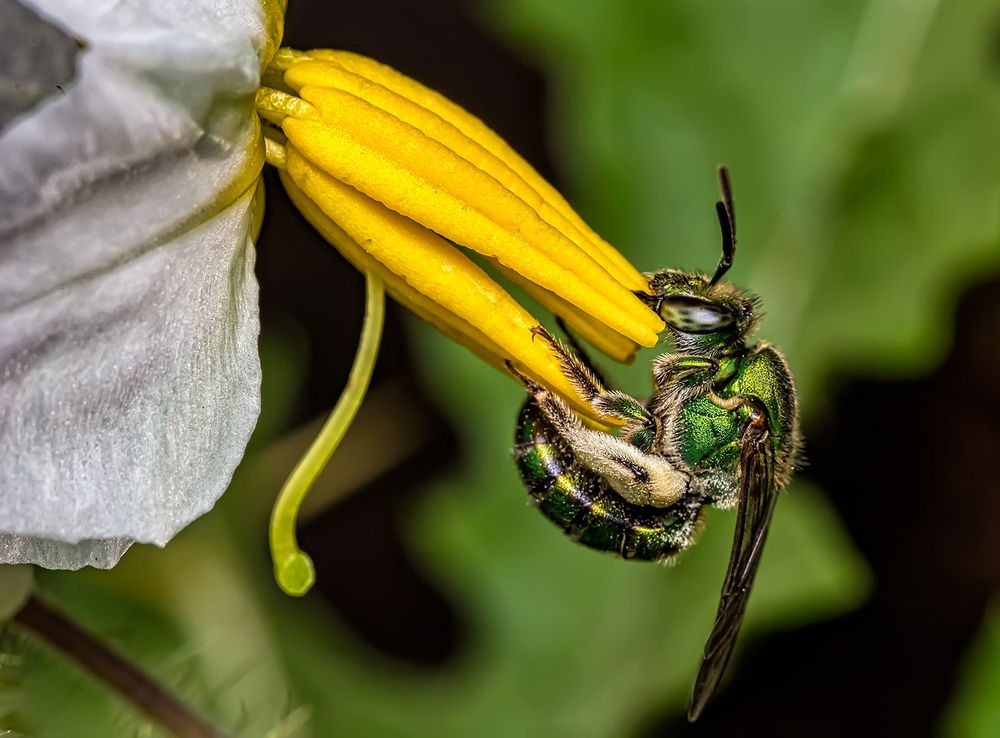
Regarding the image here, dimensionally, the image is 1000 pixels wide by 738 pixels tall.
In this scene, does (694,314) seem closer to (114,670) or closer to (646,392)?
(114,670)

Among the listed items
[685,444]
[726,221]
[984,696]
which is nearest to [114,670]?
[685,444]

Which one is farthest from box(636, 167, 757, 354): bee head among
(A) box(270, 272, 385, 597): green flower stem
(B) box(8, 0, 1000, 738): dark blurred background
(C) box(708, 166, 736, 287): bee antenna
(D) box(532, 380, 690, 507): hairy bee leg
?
(B) box(8, 0, 1000, 738): dark blurred background

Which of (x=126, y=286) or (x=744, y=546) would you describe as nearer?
(x=126, y=286)

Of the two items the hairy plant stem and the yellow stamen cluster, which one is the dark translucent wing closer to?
the yellow stamen cluster

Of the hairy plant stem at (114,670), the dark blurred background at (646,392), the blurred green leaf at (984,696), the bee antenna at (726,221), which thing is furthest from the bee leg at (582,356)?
the blurred green leaf at (984,696)

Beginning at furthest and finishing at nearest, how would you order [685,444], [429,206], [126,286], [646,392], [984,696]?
[646,392] → [984,696] → [685,444] → [429,206] → [126,286]

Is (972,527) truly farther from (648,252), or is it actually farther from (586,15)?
(586,15)
